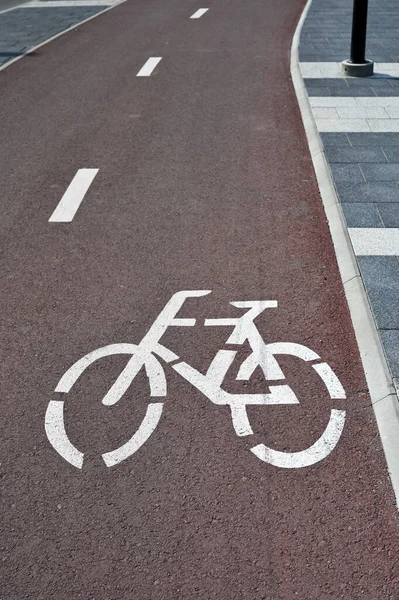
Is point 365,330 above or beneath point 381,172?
above

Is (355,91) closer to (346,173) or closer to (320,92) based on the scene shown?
(320,92)

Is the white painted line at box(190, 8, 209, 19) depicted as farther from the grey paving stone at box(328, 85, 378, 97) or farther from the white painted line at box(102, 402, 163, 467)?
the white painted line at box(102, 402, 163, 467)

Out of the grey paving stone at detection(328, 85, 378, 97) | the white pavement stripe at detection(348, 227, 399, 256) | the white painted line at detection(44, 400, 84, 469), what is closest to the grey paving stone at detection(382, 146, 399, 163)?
the white pavement stripe at detection(348, 227, 399, 256)

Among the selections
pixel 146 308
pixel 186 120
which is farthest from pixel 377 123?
pixel 146 308

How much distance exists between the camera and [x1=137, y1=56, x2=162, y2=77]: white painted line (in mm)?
15609

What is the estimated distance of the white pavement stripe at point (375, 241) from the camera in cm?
728

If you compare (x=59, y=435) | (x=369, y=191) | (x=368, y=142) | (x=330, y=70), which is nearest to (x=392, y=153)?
(x=368, y=142)

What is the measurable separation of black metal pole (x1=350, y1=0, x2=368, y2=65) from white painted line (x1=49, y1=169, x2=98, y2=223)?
587cm

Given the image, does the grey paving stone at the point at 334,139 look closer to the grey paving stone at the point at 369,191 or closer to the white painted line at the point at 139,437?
the grey paving stone at the point at 369,191

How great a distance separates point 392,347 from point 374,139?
18.2ft

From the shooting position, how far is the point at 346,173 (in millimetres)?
9367

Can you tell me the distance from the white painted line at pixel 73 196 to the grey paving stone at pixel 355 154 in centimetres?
294

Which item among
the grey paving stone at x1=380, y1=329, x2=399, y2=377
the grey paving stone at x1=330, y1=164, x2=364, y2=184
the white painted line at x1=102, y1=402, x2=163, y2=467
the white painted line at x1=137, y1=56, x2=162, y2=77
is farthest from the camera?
the white painted line at x1=137, y1=56, x2=162, y2=77

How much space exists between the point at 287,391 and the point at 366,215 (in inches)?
125
